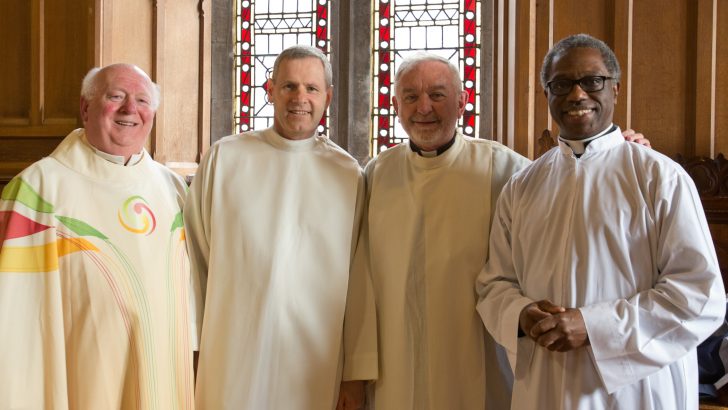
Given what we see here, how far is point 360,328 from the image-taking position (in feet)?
9.59

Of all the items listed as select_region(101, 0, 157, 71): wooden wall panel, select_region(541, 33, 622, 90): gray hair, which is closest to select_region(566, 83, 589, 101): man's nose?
select_region(541, 33, 622, 90): gray hair

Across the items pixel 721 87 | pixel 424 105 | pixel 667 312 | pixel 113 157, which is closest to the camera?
pixel 667 312

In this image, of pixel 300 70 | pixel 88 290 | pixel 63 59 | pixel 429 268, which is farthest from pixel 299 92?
pixel 63 59

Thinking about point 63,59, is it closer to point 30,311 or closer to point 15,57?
point 15,57

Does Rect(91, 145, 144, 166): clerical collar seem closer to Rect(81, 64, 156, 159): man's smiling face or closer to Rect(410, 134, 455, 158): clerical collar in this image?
Rect(81, 64, 156, 159): man's smiling face

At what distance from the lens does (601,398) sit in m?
2.26

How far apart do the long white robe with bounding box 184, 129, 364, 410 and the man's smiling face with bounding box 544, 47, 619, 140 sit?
3.27ft

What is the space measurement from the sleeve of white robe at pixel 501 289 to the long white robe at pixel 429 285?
0.14 meters

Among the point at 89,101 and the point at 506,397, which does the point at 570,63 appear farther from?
the point at 89,101

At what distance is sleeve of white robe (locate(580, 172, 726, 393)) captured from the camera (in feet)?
7.03

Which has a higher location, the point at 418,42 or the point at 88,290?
the point at 418,42

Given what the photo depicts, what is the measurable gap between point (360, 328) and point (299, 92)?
0.94m

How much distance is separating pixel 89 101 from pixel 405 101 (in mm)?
1177

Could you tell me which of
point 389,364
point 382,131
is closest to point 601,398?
point 389,364
